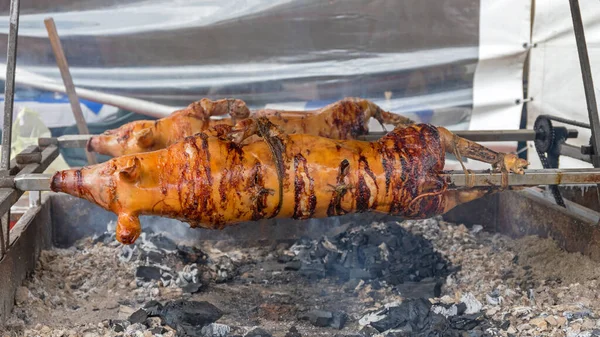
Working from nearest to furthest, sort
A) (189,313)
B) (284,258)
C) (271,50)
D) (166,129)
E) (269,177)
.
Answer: (269,177) < (189,313) < (166,129) < (284,258) < (271,50)

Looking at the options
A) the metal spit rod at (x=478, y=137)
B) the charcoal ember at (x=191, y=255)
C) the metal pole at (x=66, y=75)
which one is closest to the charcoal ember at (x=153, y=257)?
the charcoal ember at (x=191, y=255)

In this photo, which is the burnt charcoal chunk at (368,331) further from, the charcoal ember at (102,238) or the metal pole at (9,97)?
the charcoal ember at (102,238)

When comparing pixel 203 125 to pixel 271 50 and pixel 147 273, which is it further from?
pixel 271 50

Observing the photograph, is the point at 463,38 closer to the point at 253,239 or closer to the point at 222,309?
the point at 253,239

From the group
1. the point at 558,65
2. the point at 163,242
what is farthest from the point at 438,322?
the point at 558,65

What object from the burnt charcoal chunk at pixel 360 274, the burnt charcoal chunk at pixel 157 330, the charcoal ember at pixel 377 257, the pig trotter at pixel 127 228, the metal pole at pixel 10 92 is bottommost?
the burnt charcoal chunk at pixel 157 330

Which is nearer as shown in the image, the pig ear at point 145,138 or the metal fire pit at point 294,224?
the metal fire pit at point 294,224

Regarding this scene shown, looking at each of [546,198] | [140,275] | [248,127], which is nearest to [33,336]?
[140,275]
